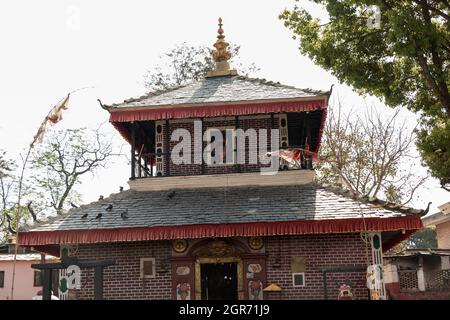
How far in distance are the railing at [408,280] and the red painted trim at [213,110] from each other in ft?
47.9

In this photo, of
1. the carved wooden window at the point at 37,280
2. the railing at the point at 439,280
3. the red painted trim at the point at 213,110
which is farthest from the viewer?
the carved wooden window at the point at 37,280

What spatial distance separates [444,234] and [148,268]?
915 inches

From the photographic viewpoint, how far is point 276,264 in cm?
1315

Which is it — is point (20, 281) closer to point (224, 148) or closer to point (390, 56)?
point (224, 148)

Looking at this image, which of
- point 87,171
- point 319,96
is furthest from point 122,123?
point 87,171

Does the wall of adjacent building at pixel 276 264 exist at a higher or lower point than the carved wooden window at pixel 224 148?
lower

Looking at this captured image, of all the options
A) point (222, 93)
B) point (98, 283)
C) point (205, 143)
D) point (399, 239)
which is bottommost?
point (98, 283)

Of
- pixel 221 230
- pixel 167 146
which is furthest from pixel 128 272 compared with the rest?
pixel 167 146

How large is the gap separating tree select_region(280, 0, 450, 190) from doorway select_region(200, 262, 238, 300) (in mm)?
5953

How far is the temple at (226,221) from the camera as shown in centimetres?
1270

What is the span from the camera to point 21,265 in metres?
32.9

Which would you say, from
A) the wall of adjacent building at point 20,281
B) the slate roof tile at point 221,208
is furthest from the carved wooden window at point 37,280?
the slate roof tile at point 221,208

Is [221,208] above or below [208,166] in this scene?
below

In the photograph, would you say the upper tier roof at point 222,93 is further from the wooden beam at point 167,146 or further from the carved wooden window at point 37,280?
the carved wooden window at point 37,280
